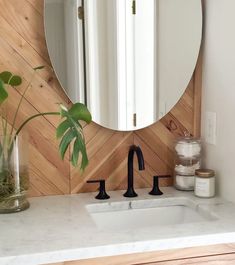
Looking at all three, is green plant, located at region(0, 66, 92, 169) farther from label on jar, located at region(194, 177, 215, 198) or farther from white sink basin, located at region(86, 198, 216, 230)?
label on jar, located at region(194, 177, 215, 198)

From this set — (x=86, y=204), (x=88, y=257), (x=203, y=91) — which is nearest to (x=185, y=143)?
(x=203, y=91)

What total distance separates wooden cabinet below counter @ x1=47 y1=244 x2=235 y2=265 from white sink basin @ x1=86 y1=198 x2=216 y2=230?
0.31 meters

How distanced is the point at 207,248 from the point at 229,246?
8cm

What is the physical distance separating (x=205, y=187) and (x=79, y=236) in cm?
63

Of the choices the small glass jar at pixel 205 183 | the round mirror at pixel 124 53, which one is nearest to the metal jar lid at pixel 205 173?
the small glass jar at pixel 205 183

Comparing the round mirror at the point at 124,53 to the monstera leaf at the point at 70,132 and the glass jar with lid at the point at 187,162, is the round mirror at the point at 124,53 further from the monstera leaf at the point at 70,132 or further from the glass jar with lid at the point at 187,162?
the monstera leaf at the point at 70,132

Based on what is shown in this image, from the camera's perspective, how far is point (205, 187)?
1.70 metres

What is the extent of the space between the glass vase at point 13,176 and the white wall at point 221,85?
2.52 feet

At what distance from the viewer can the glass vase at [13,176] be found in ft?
4.97

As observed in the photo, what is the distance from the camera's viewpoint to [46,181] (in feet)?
5.77

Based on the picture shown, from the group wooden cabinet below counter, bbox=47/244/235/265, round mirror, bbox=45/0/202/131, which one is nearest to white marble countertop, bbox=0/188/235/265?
wooden cabinet below counter, bbox=47/244/235/265

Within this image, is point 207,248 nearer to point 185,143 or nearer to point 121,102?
point 185,143

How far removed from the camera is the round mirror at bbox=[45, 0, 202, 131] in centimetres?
170

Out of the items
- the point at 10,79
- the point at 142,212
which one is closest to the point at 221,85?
the point at 142,212
